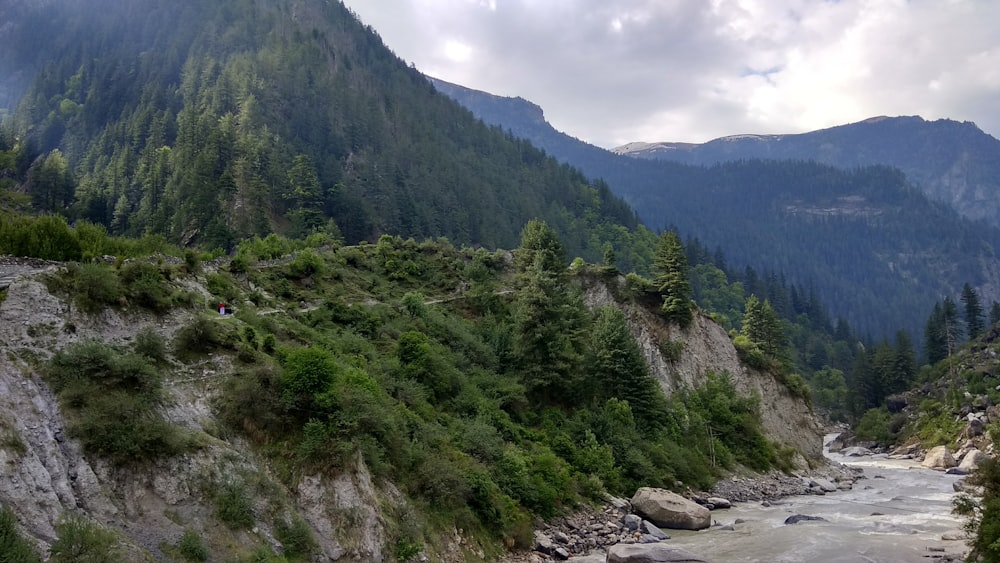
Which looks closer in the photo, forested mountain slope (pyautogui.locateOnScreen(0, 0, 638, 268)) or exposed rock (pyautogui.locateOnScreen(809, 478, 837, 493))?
exposed rock (pyautogui.locateOnScreen(809, 478, 837, 493))

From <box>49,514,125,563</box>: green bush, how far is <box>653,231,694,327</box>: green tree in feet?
165

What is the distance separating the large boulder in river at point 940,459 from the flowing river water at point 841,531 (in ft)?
66.2

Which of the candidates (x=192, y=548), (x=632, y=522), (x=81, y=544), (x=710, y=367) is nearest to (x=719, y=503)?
(x=632, y=522)

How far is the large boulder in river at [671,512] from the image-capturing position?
114 feet

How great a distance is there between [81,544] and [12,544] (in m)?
1.32

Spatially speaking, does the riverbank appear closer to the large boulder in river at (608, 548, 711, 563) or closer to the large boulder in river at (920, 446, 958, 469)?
the large boulder in river at (608, 548, 711, 563)

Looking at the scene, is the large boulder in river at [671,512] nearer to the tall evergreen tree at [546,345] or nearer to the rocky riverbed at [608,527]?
the rocky riverbed at [608,527]

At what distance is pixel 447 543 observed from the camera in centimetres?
2466

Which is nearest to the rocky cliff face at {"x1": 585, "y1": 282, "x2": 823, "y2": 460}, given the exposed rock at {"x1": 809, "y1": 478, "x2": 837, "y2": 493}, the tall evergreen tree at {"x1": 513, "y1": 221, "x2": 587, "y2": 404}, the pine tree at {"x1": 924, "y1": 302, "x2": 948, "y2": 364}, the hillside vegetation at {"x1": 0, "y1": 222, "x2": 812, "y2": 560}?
the hillside vegetation at {"x1": 0, "y1": 222, "x2": 812, "y2": 560}

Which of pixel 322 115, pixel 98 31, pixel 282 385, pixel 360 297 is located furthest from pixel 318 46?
pixel 282 385

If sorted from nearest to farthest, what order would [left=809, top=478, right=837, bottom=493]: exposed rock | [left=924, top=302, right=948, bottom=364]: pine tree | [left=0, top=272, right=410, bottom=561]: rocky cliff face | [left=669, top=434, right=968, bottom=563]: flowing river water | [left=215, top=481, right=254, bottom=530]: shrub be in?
[left=0, top=272, right=410, bottom=561]: rocky cliff face
[left=215, top=481, right=254, bottom=530]: shrub
[left=669, top=434, right=968, bottom=563]: flowing river water
[left=809, top=478, right=837, bottom=493]: exposed rock
[left=924, top=302, right=948, bottom=364]: pine tree

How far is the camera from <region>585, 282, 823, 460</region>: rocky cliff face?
5828cm

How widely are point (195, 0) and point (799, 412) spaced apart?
5589 inches

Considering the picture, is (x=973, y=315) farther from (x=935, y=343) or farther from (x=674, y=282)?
(x=674, y=282)
